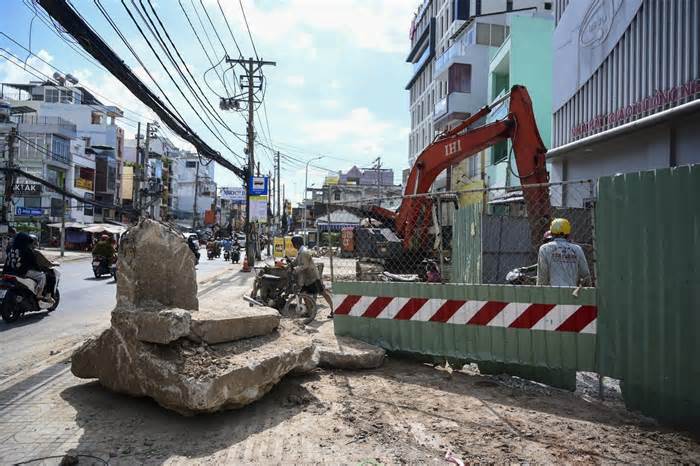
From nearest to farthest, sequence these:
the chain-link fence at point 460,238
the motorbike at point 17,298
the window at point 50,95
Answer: the chain-link fence at point 460,238
the motorbike at point 17,298
the window at point 50,95

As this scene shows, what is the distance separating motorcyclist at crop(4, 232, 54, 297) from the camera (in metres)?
9.56

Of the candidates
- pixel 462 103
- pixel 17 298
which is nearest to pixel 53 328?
pixel 17 298

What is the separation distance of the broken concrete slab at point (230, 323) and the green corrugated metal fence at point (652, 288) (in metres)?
3.33

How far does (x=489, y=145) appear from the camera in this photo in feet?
37.6

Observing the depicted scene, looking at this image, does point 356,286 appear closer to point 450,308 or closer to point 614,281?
point 450,308

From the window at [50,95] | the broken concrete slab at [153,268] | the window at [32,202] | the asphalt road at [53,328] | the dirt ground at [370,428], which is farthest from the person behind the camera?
the window at [50,95]

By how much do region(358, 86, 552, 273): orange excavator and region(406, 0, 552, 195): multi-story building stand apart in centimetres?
1703

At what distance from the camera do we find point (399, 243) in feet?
39.8

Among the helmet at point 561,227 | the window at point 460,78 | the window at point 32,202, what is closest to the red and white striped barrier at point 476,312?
the helmet at point 561,227

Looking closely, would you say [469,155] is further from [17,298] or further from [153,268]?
[17,298]

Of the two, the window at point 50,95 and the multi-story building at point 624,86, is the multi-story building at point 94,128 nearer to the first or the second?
the window at point 50,95

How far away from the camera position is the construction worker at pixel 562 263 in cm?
526

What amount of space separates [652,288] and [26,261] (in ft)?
34.2

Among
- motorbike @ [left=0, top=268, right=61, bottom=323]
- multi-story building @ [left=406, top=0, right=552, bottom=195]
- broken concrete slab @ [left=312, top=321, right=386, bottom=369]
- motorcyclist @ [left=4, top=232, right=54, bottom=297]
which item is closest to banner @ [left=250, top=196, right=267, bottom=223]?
multi-story building @ [left=406, top=0, right=552, bottom=195]
